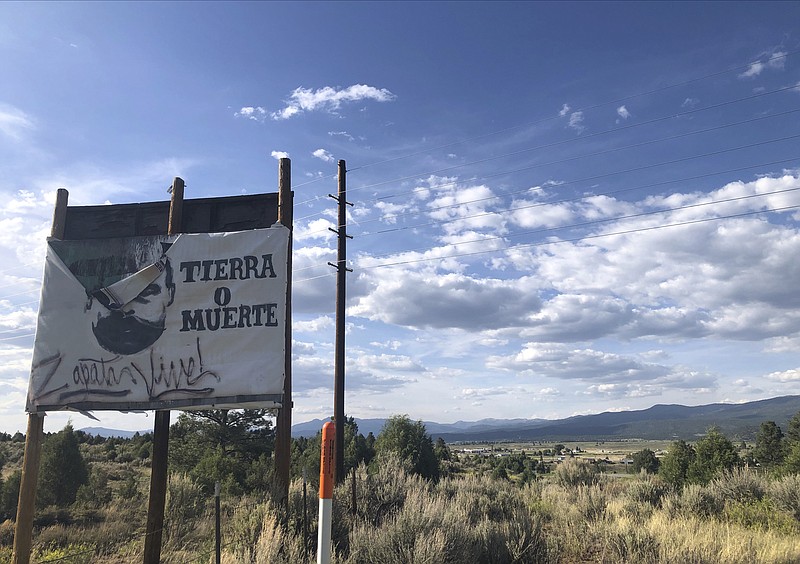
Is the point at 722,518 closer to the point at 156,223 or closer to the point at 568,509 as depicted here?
the point at 568,509

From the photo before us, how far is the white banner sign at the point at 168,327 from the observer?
784 cm

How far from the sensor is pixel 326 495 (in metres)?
5.11

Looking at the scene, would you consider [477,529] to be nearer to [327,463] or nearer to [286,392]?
[286,392]

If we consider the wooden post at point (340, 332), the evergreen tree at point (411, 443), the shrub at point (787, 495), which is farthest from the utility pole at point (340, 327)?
the shrub at point (787, 495)

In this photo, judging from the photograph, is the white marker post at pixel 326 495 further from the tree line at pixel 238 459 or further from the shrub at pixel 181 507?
the shrub at pixel 181 507

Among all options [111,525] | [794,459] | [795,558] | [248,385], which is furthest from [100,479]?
[794,459]

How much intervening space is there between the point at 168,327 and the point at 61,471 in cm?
1624

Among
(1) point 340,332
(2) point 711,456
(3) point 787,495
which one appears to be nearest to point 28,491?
(1) point 340,332

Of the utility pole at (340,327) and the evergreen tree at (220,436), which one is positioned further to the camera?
the evergreen tree at (220,436)

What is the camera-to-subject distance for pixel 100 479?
21.2 meters

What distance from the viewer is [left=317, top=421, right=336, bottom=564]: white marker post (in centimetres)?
504

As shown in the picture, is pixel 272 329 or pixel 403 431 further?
pixel 403 431

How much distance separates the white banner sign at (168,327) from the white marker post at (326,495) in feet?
8.10

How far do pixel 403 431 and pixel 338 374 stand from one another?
799 centimetres
